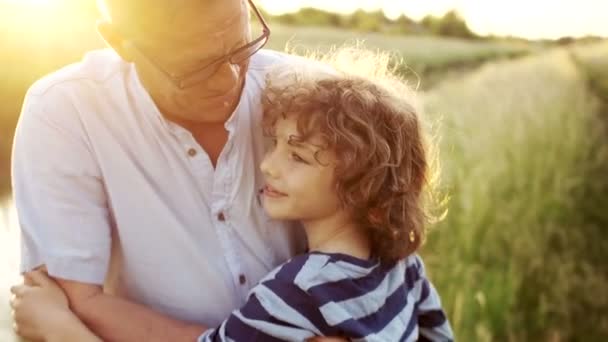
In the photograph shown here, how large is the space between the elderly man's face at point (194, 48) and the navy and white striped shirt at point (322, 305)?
0.42 m

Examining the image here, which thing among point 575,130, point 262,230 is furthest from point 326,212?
point 575,130

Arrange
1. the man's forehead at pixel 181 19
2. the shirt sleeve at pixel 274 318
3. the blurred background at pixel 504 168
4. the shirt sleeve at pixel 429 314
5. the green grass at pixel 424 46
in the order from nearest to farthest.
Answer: the man's forehead at pixel 181 19 < the shirt sleeve at pixel 274 318 < the shirt sleeve at pixel 429 314 < the blurred background at pixel 504 168 < the green grass at pixel 424 46

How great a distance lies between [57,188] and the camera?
198 centimetres

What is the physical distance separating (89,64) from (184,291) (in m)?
0.57

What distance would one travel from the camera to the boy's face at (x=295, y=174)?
6.82 ft

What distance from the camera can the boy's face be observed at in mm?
2078

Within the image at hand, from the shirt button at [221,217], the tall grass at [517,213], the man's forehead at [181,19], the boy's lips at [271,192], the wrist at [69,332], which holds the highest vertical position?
the man's forehead at [181,19]

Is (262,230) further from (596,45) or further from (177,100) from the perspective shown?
(596,45)

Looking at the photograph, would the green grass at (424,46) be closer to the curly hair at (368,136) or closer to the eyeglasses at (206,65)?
the curly hair at (368,136)

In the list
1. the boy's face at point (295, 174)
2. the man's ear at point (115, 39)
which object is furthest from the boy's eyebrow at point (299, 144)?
the man's ear at point (115, 39)

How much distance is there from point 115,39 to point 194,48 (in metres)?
0.19

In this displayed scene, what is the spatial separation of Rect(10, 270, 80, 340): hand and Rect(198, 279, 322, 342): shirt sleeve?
307 millimetres

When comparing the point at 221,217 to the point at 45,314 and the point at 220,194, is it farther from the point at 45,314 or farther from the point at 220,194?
the point at 45,314

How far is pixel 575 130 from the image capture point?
5348mm
